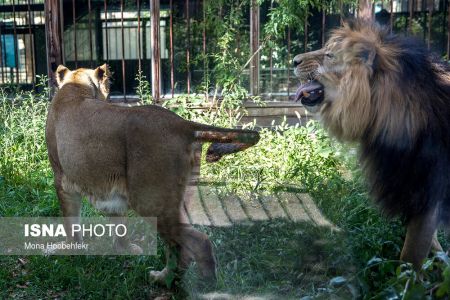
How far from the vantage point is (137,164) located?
353 centimetres

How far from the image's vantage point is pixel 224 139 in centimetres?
370

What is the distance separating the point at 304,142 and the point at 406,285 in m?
4.33

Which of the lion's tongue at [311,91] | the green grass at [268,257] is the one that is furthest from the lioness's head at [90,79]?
the lion's tongue at [311,91]

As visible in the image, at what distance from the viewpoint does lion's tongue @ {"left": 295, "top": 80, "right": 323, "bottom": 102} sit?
362 centimetres

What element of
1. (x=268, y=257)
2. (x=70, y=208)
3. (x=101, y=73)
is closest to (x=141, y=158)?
(x=70, y=208)

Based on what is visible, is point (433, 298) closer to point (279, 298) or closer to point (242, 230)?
point (279, 298)

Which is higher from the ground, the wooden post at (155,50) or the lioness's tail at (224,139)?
the wooden post at (155,50)

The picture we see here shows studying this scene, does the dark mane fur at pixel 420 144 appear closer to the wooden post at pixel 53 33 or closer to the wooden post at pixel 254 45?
the wooden post at pixel 254 45

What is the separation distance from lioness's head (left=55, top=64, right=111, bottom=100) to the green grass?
924 mm

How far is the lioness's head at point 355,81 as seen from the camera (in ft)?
11.0

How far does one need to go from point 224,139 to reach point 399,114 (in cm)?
100

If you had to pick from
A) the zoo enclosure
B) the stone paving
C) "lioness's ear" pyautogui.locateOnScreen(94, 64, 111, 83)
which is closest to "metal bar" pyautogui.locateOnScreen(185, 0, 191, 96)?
the zoo enclosure

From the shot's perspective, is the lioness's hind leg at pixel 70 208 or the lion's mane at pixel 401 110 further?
the lioness's hind leg at pixel 70 208

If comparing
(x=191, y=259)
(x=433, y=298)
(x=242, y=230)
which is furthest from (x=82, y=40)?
(x=433, y=298)
